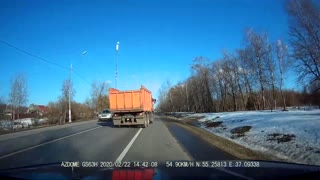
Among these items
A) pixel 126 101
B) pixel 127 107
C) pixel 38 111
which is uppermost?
pixel 38 111

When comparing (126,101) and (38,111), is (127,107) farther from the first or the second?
(38,111)

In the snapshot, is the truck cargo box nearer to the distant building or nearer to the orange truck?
the orange truck

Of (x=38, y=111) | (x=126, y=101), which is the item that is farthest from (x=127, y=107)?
(x=38, y=111)

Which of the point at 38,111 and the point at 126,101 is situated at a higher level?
the point at 38,111

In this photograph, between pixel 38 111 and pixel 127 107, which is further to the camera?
pixel 38 111

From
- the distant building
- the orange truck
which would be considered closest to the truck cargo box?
the orange truck

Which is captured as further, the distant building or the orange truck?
the distant building

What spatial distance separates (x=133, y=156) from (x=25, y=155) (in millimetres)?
3970

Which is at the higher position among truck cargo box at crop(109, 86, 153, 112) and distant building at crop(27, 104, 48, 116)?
distant building at crop(27, 104, 48, 116)

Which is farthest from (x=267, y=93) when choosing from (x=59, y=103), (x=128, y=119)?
(x=128, y=119)

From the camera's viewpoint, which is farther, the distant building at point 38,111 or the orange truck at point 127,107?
the distant building at point 38,111

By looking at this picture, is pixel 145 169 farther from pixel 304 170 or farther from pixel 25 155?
pixel 25 155

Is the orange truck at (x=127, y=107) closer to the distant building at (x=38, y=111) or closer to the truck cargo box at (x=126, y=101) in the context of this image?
the truck cargo box at (x=126, y=101)

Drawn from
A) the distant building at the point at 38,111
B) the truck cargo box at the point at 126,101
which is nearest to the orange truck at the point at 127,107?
the truck cargo box at the point at 126,101
